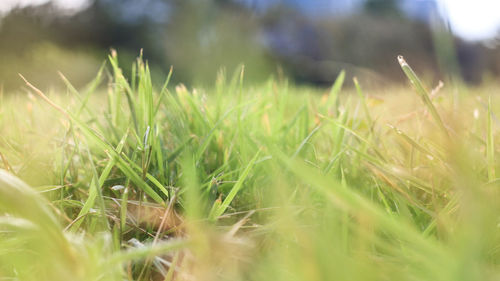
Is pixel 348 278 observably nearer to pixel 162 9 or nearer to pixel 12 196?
pixel 12 196

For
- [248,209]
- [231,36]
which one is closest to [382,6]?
[231,36]

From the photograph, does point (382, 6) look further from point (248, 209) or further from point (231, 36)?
point (248, 209)

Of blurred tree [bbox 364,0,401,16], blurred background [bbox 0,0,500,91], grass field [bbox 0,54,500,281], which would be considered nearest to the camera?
grass field [bbox 0,54,500,281]

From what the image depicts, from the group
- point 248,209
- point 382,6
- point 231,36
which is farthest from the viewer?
point 382,6

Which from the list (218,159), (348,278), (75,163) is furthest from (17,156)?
(348,278)

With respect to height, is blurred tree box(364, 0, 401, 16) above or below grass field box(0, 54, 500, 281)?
below

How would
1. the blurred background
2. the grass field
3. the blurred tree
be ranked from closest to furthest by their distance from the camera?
the grass field → the blurred background → the blurred tree

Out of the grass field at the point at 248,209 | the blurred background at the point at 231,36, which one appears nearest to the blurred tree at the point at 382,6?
the blurred background at the point at 231,36

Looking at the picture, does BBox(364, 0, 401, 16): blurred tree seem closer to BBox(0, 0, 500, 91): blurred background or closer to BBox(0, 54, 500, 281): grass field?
BBox(0, 0, 500, 91): blurred background

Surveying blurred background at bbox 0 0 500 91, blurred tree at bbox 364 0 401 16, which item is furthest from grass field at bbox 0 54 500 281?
blurred tree at bbox 364 0 401 16
